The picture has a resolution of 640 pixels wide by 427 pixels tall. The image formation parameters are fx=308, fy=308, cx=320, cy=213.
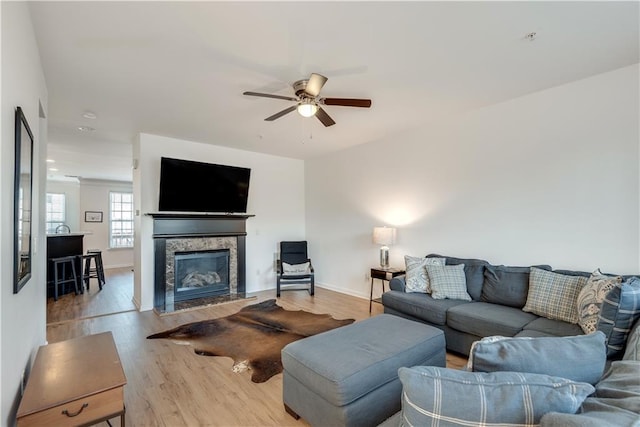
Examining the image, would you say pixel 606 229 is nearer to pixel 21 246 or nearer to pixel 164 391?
pixel 164 391

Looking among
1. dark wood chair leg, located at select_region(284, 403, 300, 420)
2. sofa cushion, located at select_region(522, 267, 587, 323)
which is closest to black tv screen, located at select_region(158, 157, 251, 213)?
dark wood chair leg, located at select_region(284, 403, 300, 420)

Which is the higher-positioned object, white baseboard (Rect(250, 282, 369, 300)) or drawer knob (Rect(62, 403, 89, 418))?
drawer knob (Rect(62, 403, 89, 418))

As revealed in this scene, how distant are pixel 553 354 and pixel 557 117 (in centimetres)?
298

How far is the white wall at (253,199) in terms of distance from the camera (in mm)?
4574

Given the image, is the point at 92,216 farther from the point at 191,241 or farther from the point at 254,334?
the point at 254,334

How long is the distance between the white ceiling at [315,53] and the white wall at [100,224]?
5.74 meters

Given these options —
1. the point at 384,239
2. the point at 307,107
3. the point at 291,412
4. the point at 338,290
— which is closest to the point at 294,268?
the point at 338,290

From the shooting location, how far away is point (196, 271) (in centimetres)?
512

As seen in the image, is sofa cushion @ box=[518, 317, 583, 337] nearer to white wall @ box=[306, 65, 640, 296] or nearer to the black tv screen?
white wall @ box=[306, 65, 640, 296]

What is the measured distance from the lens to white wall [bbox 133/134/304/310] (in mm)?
4574

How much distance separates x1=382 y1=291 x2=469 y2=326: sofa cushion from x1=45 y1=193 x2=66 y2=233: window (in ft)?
31.6

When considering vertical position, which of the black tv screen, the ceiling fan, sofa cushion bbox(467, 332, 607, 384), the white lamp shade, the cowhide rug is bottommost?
the cowhide rug

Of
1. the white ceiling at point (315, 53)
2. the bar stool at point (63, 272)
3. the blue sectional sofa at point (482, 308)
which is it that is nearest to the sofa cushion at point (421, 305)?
the blue sectional sofa at point (482, 308)

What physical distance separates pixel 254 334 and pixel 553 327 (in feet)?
9.48
